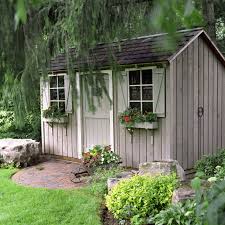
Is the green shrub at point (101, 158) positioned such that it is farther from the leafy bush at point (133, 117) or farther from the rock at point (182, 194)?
the rock at point (182, 194)

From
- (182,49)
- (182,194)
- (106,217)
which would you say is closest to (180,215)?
(182,194)

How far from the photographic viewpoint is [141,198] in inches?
196

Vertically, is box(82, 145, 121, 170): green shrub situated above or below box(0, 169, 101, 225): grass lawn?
above

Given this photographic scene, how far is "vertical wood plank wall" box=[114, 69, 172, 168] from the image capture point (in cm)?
756

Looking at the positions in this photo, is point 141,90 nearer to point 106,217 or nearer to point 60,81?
point 60,81

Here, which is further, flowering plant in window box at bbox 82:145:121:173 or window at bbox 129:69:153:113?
window at bbox 129:69:153:113

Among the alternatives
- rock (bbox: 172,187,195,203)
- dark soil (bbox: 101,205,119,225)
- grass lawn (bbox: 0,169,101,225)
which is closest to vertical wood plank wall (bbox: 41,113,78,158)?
grass lawn (bbox: 0,169,101,225)

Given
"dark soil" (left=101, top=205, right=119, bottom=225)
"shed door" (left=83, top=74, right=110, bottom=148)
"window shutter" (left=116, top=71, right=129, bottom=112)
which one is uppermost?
"window shutter" (left=116, top=71, right=129, bottom=112)

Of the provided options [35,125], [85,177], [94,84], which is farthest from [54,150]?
[94,84]

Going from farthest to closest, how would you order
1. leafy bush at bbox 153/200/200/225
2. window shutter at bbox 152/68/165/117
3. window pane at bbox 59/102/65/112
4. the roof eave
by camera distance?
window pane at bbox 59/102/65/112
window shutter at bbox 152/68/165/117
the roof eave
leafy bush at bbox 153/200/200/225

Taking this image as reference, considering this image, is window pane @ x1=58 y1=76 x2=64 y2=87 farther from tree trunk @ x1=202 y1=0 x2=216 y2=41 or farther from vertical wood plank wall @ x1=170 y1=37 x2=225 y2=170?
tree trunk @ x1=202 y1=0 x2=216 y2=41

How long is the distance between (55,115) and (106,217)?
4.63m

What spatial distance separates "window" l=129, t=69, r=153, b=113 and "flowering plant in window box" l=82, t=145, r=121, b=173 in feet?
3.58

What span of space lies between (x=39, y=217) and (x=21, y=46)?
2.72 meters
